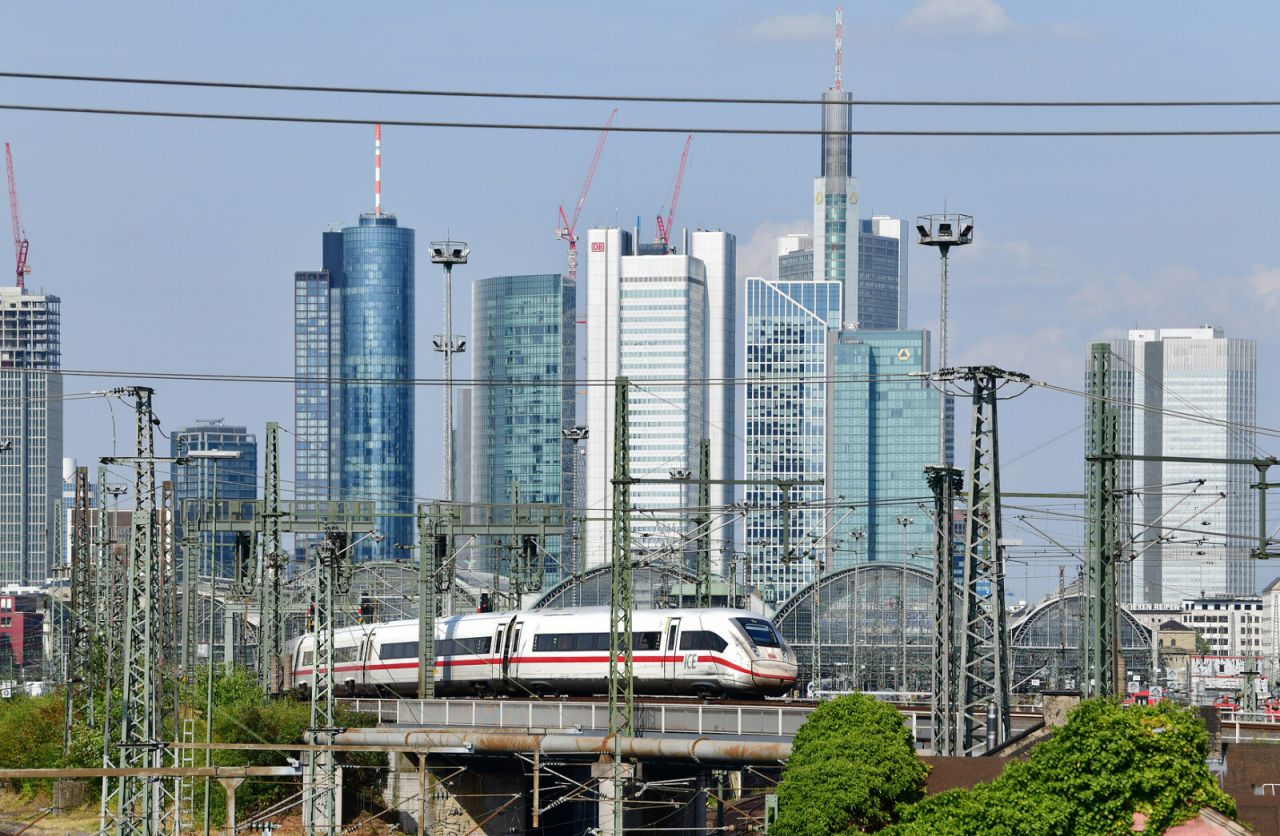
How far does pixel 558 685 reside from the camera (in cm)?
6750

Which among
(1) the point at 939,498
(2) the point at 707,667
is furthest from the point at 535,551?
(1) the point at 939,498

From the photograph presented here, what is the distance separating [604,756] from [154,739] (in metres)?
14.7

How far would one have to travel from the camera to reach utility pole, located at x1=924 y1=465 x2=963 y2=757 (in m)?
45.7

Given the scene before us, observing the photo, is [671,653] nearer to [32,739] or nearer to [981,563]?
[981,563]

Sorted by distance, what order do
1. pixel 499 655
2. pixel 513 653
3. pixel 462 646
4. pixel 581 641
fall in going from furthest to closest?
pixel 462 646, pixel 499 655, pixel 513 653, pixel 581 641

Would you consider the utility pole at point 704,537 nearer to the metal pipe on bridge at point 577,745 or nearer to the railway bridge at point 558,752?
the railway bridge at point 558,752

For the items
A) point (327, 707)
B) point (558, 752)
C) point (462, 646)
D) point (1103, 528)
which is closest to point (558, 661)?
point (462, 646)

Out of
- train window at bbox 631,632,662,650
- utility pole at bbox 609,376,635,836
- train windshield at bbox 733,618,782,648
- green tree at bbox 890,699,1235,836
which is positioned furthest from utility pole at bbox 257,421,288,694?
green tree at bbox 890,699,1235,836

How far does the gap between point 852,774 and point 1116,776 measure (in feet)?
30.6

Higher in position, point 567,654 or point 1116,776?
point 1116,776

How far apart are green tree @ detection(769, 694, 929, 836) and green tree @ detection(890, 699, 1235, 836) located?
7.04 meters

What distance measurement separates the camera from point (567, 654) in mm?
66875

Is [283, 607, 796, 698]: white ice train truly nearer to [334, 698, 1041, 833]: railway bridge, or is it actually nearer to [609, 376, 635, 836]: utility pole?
[334, 698, 1041, 833]: railway bridge

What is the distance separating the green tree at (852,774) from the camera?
40.2m
